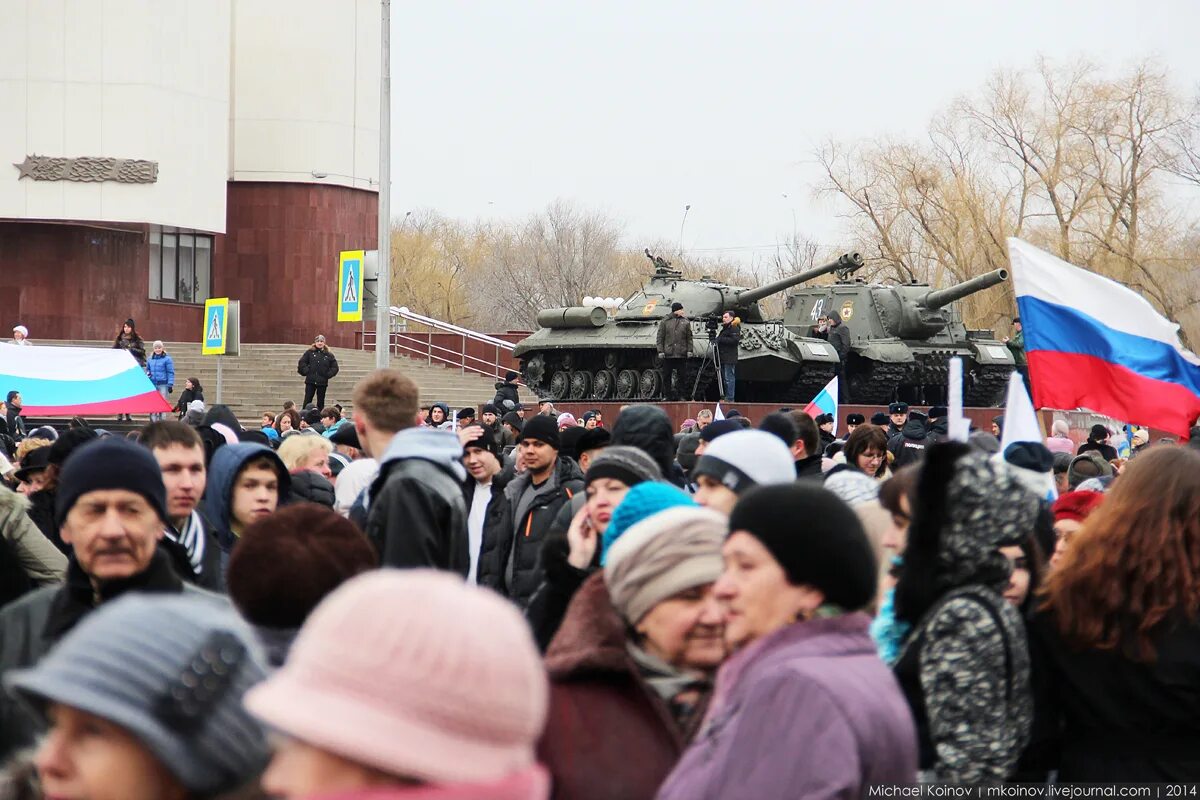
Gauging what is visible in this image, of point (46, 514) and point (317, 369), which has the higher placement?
A: point (46, 514)

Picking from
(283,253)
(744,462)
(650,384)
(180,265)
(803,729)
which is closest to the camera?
(803,729)

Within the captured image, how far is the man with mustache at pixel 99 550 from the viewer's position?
4.59m

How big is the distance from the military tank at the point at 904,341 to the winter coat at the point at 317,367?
874cm

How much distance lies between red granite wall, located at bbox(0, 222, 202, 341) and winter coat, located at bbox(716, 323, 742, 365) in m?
16.7

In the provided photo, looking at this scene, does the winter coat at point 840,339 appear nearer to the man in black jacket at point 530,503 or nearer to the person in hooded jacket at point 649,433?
the man in black jacket at point 530,503

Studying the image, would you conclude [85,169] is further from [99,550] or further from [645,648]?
[645,648]

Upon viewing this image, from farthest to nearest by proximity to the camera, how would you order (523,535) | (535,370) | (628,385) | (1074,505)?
(535,370) < (628,385) < (523,535) < (1074,505)

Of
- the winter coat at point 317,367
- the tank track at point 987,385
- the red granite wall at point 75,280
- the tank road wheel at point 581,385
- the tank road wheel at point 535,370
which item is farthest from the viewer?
the red granite wall at point 75,280

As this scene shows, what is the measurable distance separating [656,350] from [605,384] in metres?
2.02

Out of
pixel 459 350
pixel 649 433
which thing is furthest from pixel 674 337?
pixel 649 433

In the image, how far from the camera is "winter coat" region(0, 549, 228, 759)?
456cm

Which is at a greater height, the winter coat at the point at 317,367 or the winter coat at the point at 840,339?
the winter coat at the point at 840,339

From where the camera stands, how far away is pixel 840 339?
30.8 metres

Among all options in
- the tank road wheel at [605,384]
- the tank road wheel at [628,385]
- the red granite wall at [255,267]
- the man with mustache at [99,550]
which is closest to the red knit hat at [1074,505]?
the man with mustache at [99,550]
